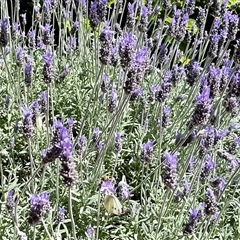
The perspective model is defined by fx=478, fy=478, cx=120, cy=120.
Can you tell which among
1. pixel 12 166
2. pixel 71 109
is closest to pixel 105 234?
pixel 12 166

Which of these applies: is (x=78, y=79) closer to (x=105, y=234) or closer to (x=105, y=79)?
(x=105, y=79)

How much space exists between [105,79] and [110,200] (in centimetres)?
87

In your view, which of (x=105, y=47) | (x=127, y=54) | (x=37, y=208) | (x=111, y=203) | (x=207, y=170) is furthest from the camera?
(x=207, y=170)

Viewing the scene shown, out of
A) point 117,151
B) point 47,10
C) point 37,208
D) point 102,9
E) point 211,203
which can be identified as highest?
point 102,9

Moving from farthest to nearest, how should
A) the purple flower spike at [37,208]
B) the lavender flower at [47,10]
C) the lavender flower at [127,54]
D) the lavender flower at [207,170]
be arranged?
1. the lavender flower at [47,10]
2. the lavender flower at [207,170]
3. the lavender flower at [127,54]
4. the purple flower spike at [37,208]

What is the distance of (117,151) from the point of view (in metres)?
2.71

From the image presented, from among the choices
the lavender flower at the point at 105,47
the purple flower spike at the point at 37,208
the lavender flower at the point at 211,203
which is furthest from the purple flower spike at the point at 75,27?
the purple flower spike at the point at 37,208

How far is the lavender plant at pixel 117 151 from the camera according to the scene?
6.79 ft

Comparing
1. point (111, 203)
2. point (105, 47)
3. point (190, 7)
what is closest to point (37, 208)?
point (111, 203)

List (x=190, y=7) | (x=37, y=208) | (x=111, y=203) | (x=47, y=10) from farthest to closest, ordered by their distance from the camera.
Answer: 1. (x=190, y=7)
2. (x=47, y=10)
3. (x=111, y=203)
4. (x=37, y=208)

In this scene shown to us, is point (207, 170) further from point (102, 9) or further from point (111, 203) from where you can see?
point (102, 9)

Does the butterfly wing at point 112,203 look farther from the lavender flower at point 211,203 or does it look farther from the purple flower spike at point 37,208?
the purple flower spike at point 37,208

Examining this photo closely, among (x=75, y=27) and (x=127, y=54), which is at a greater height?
(x=127, y=54)

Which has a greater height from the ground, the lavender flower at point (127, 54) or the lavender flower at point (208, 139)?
the lavender flower at point (127, 54)
